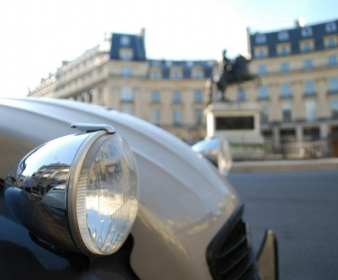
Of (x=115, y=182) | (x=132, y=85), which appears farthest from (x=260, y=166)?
(x=132, y=85)

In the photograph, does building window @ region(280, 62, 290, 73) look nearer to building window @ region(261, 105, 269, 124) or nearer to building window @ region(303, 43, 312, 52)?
building window @ region(303, 43, 312, 52)

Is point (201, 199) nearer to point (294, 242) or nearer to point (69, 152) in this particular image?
point (69, 152)

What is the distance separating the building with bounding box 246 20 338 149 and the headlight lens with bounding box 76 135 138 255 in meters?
37.1

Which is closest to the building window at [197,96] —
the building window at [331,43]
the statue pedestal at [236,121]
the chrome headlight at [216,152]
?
the building window at [331,43]

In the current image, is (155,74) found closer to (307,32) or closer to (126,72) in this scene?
(126,72)

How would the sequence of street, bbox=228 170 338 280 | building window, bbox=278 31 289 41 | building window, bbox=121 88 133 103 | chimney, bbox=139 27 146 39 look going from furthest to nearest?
chimney, bbox=139 27 146 39
building window, bbox=278 31 289 41
building window, bbox=121 88 133 103
street, bbox=228 170 338 280

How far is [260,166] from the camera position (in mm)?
7500

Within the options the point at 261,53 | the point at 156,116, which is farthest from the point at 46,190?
the point at 261,53

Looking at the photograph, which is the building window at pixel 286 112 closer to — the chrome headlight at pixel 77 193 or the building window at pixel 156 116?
the building window at pixel 156 116

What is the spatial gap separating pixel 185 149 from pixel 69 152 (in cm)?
71

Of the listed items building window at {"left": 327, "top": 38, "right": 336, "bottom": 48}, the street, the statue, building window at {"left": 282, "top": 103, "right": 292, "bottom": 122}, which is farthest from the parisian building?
the street

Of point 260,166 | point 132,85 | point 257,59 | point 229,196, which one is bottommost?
point 260,166

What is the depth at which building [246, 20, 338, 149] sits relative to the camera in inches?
1433

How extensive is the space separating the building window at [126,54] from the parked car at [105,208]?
39.8 metres
